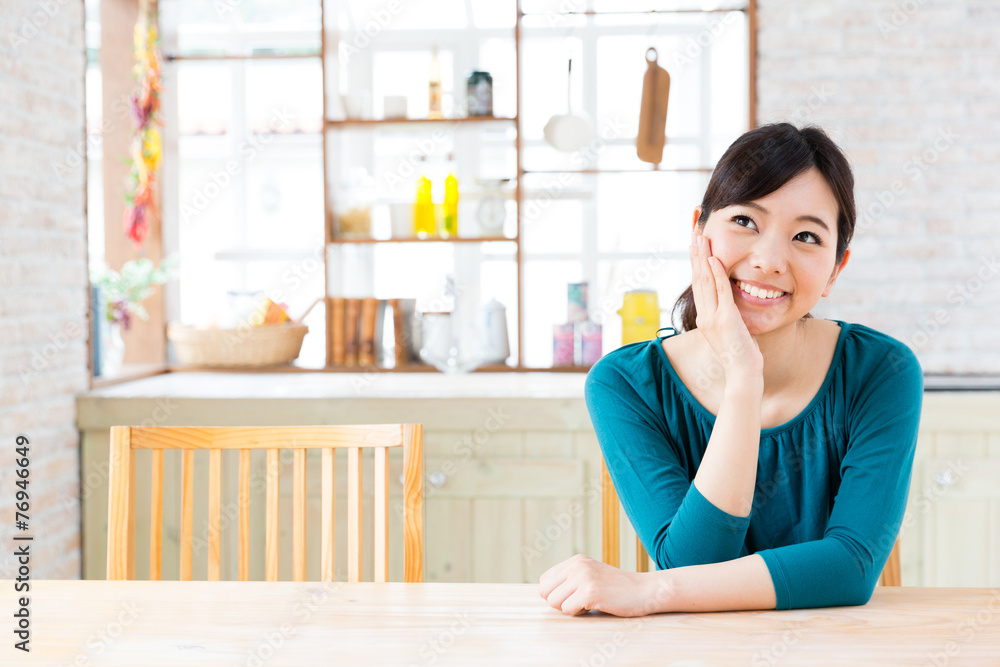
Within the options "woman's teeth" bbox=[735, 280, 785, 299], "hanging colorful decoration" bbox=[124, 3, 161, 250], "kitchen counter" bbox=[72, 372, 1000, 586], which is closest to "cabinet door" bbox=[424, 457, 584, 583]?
"kitchen counter" bbox=[72, 372, 1000, 586]

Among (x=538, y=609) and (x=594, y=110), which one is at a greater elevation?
(x=594, y=110)

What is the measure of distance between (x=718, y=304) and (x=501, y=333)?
5.22 ft

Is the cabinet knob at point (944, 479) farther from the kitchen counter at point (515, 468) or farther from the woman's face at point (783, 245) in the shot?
the woman's face at point (783, 245)

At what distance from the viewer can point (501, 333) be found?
2744 millimetres

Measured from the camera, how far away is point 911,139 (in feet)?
8.26

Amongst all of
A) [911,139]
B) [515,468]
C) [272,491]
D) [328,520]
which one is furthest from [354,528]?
[911,139]

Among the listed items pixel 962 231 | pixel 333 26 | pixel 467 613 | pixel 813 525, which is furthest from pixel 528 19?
pixel 467 613

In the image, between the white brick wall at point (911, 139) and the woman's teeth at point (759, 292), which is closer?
the woman's teeth at point (759, 292)

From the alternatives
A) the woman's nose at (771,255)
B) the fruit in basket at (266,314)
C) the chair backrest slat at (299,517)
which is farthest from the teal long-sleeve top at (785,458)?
the fruit in basket at (266,314)

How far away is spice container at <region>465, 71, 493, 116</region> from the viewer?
273cm

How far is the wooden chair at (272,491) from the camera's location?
1.27 metres

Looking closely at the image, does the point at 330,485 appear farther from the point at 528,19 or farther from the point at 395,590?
the point at 528,19

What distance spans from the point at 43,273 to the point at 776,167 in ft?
5.92

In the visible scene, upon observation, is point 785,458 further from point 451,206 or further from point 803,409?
point 451,206
